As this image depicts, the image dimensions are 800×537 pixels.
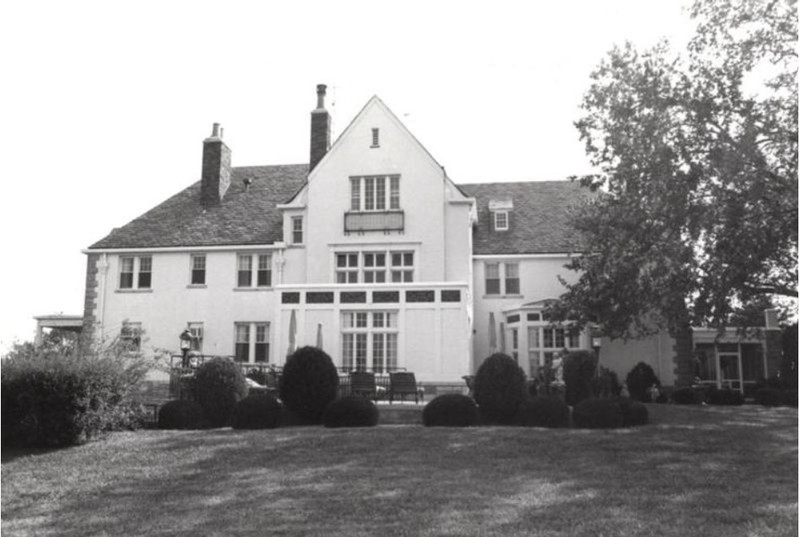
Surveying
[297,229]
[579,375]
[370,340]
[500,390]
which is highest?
[297,229]

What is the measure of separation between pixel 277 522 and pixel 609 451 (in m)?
7.16

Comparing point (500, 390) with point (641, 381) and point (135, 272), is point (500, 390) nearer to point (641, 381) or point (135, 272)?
point (641, 381)

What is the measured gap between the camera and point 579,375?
24.4m

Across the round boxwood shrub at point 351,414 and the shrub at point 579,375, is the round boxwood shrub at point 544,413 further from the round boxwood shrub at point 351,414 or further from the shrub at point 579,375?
the shrub at point 579,375

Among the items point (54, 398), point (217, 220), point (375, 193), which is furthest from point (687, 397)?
point (54, 398)

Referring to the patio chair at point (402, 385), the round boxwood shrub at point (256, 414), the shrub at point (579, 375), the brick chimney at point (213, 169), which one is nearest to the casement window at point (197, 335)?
the brick chimney at point (213, 169)

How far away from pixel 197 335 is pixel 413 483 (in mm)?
24016

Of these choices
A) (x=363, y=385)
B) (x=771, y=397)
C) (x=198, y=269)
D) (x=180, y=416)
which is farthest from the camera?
(x=198, y=269)

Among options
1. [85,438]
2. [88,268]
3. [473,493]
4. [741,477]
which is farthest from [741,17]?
[88,268]

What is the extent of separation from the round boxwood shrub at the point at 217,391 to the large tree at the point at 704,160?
11504mm

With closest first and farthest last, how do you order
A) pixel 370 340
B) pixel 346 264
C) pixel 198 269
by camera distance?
pixel 370 340
pixel 346 264
pixel 198 269

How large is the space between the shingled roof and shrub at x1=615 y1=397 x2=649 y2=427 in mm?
14124

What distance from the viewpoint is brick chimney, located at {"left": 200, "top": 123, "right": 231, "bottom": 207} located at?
37.3 metres

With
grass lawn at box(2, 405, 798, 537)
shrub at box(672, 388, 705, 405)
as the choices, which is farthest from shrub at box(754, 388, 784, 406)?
grass lawn at box(2, 405, 798, 537)
